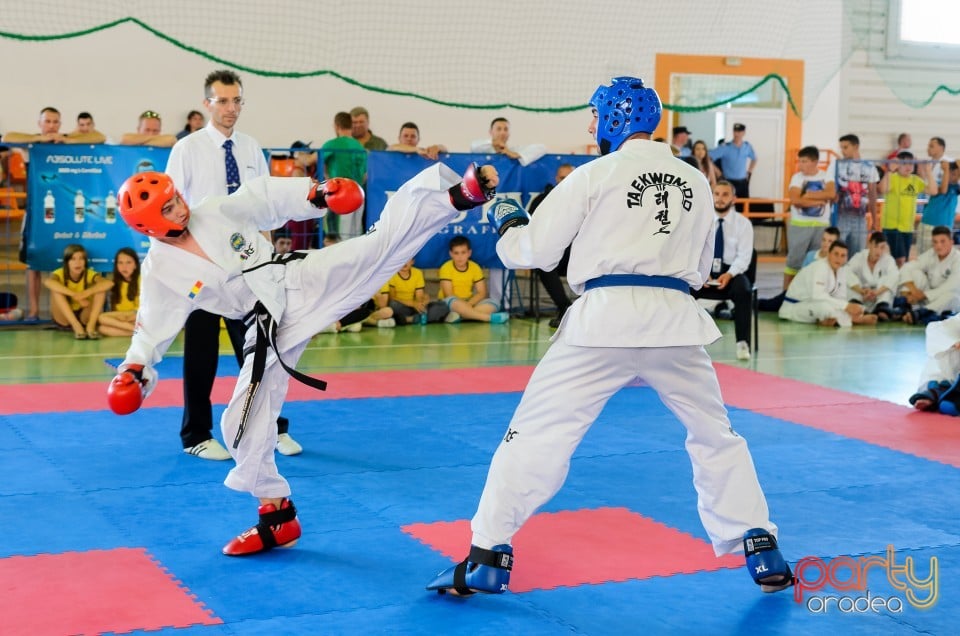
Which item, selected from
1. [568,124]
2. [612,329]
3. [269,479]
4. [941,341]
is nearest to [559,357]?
[612,329]

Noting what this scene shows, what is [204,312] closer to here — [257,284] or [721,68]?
[257,284]

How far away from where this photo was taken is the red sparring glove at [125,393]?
3.95 m

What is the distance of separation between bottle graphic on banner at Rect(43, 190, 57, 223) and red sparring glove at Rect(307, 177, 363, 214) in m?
6.44

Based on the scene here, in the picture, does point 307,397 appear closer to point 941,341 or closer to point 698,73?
point 941,341

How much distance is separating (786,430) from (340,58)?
8943 mm

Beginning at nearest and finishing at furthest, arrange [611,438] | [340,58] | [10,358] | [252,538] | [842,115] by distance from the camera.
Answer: [252,538] < [611,438] < [10,358] < [340,58] < [842,115]

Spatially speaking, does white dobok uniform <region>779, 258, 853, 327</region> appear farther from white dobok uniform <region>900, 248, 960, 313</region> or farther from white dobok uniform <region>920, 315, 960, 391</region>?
white dobok uniform <region>920, 315, 960, 391</region>

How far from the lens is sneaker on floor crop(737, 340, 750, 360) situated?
934 cm

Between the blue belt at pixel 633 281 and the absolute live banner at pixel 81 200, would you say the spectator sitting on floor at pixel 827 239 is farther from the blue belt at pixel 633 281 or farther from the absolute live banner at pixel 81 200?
the blue belt at pixel 633 281

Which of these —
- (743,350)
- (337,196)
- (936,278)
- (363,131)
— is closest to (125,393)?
(337,196)

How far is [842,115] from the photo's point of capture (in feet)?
61.6

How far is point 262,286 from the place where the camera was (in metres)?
4.28

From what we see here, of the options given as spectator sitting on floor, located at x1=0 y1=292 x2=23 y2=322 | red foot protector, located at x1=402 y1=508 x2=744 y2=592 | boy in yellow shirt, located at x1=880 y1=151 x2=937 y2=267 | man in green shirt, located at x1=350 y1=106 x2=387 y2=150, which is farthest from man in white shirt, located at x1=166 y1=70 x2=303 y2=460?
boy in yellow shirt, located at x1=880 y1=151 x2=937 y2=267

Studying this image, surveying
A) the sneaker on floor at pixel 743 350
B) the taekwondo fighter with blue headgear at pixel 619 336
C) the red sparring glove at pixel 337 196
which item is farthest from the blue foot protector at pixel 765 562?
the sneaker on floor at pixel 743 350
